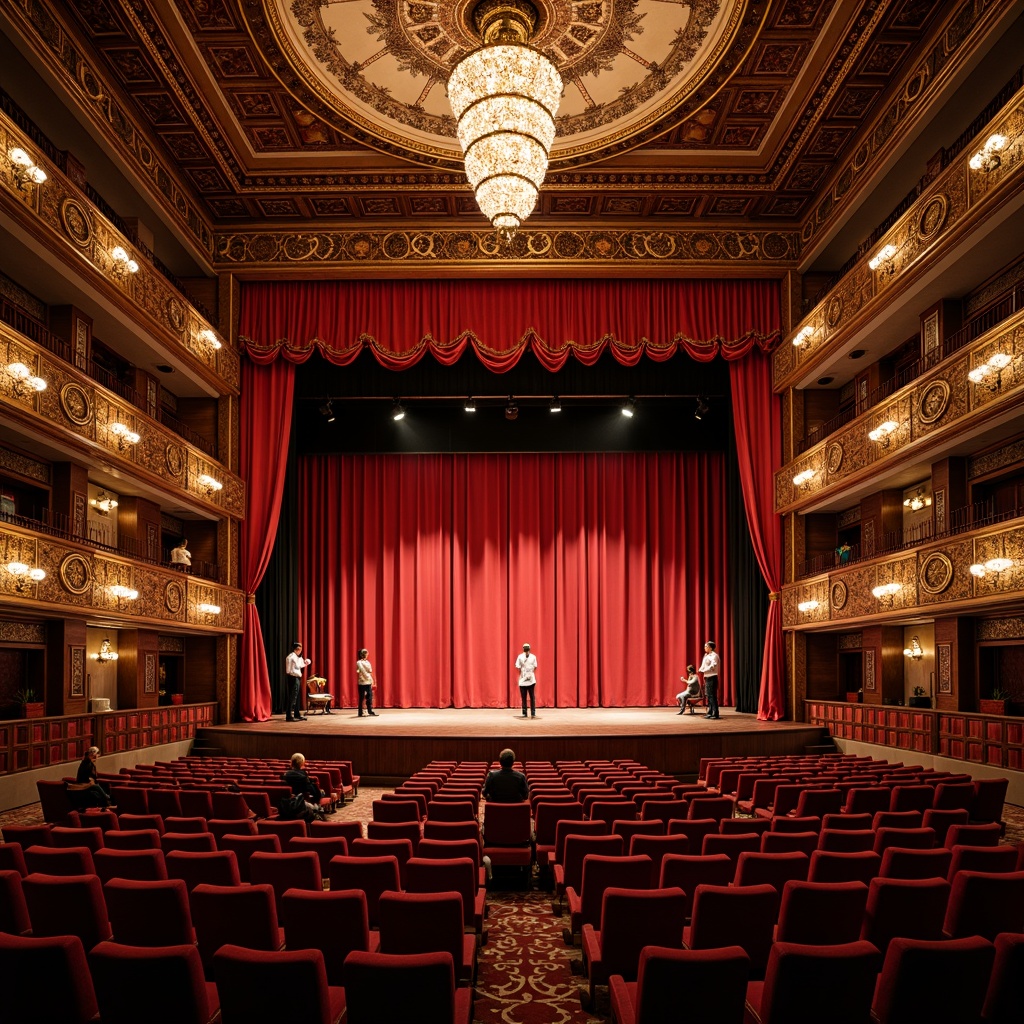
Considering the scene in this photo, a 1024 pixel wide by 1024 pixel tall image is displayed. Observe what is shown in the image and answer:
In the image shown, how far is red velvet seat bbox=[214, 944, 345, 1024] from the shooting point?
101 inches

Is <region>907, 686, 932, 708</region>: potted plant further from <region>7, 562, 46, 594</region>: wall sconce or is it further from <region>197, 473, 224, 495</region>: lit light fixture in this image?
<region>7, 562, 46, 594</region>: wall sconce

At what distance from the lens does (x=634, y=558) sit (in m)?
20.0

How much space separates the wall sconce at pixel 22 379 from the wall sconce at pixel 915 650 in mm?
12370

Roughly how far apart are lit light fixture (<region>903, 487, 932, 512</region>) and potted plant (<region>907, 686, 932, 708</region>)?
269 centimetres

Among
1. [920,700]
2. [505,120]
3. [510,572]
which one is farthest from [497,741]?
[510,572]

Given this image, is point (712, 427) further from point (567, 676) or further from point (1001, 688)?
point (1001, 688)

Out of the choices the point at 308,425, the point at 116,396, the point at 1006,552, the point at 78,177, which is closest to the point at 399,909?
the point at 1006,552

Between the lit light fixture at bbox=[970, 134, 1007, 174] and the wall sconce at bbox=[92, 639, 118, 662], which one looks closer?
the lit light fixture at bbox=[970, 134, 1007, 174]

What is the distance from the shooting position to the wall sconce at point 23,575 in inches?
383

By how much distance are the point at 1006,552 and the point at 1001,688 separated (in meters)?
2.83

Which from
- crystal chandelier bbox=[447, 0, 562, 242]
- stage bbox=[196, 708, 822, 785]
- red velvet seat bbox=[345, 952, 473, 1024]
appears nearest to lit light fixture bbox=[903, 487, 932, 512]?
stage bbox=[196, 708, 822, 785]

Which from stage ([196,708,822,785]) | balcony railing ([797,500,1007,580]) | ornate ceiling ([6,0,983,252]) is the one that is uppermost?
ornate ceiling ([6,0,983,252])

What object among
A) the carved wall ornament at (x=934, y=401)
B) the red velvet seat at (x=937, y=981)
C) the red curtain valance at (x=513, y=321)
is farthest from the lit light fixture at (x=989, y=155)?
the red velvet seat at (x=937, y=981)

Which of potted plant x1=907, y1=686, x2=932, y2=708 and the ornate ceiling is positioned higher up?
the ornate ceiling
